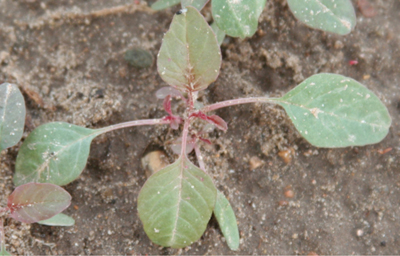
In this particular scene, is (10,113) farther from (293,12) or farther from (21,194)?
(293,12)

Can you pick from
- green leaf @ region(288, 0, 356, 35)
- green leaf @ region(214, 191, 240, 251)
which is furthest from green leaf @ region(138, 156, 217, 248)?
green leaf @ region(288, 0, 356, 35)

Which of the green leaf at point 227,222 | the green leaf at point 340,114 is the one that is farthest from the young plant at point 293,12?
the green leaf at point 227,222

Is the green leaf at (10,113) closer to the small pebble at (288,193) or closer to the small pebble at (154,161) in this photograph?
the small pebble at (154,161)

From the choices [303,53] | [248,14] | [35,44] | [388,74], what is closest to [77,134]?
[35,44]

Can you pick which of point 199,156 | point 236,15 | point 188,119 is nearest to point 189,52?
point 236,15

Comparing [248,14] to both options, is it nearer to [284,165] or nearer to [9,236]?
[284,165]

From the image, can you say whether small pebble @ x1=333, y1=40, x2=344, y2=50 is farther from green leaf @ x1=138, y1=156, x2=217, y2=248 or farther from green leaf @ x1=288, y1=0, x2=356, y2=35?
green leaf @ x1=138, y1=156, x2=217, y2=248

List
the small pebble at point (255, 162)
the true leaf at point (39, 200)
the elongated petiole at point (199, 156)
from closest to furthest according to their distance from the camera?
the true leaf at point (39, 200), the elongated petiole at point (199, 156), the small pebble at point (255, 162)
